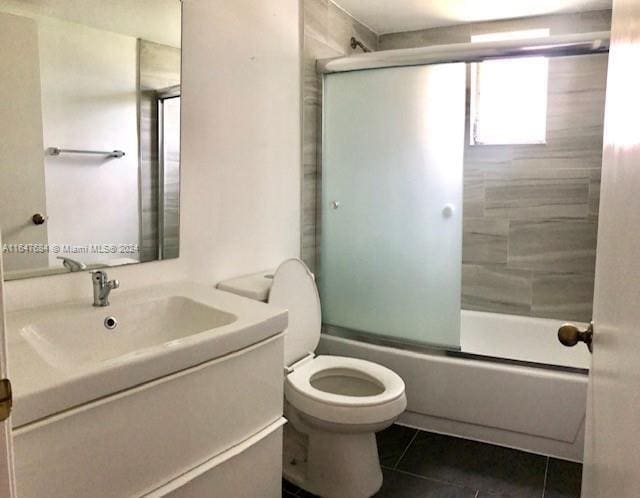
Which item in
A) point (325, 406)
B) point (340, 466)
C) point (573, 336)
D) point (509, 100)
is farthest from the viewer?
point (509, 100)

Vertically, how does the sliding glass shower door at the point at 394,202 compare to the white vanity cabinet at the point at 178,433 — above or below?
above

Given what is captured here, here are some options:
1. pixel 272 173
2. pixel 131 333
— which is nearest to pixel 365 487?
pixel 131 333

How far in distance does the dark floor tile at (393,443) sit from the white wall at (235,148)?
975 millimetres

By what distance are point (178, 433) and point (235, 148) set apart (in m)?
1.21

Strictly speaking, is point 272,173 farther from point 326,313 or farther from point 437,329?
point 437,329

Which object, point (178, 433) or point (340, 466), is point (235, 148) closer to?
point (178, 433)

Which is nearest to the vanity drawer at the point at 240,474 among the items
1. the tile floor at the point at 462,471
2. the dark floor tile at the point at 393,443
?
the tile floor at the point at 462,471

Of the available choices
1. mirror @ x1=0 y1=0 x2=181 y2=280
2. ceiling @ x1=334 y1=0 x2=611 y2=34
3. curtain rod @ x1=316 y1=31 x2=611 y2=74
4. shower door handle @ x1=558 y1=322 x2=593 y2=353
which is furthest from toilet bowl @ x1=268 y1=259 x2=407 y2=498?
ceiling @ x1=334 y1=0 x2=611 y2=34

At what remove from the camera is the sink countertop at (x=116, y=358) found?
0.95m

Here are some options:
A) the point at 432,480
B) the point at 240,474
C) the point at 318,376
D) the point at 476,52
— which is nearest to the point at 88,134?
the point at 240,474

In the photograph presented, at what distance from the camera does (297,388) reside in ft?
6.18

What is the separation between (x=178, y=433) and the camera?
121 cm

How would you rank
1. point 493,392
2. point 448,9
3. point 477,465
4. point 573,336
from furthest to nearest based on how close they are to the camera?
point 448,9 < point 493,392 < point 477,465 < point 573,336

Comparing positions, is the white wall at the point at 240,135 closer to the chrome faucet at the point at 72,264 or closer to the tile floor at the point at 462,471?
the chrome faucet at the point at 72,264
